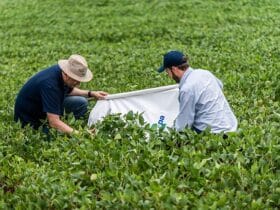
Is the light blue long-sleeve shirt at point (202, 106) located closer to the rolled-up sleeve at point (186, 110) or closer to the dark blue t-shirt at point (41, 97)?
the rolled-up sleeve at point (186, 110)

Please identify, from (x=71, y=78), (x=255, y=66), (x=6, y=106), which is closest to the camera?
(x=71, y=78)

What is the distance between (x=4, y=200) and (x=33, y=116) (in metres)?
2.18

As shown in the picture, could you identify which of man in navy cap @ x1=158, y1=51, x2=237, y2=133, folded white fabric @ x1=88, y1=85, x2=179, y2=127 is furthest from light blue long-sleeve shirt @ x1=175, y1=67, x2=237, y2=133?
folded white fabric @ x1=88, y1=85, x2=179, y2=127

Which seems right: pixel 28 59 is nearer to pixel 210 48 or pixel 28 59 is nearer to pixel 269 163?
pixel 210 48

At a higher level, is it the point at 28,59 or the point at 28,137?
the point at 28,137

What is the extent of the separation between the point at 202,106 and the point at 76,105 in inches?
67.6

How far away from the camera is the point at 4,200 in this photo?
16.0 ft

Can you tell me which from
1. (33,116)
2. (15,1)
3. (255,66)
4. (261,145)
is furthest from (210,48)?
(15,1)

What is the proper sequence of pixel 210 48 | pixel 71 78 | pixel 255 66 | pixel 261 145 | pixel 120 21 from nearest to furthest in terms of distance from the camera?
pixel 261 145
pixel 71 78
pixel 255 66
pixel 210 48
pixel 120 21

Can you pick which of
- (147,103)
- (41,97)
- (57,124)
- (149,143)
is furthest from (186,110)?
(41,97)

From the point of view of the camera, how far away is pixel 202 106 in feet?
20.3

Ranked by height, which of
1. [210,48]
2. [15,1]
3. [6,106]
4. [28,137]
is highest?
[28,137]

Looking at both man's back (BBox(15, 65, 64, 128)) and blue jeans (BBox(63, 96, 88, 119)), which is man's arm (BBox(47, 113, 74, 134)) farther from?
blue jeans (BBox(63, 96, 88, 119))

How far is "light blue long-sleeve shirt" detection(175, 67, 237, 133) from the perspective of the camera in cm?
609
